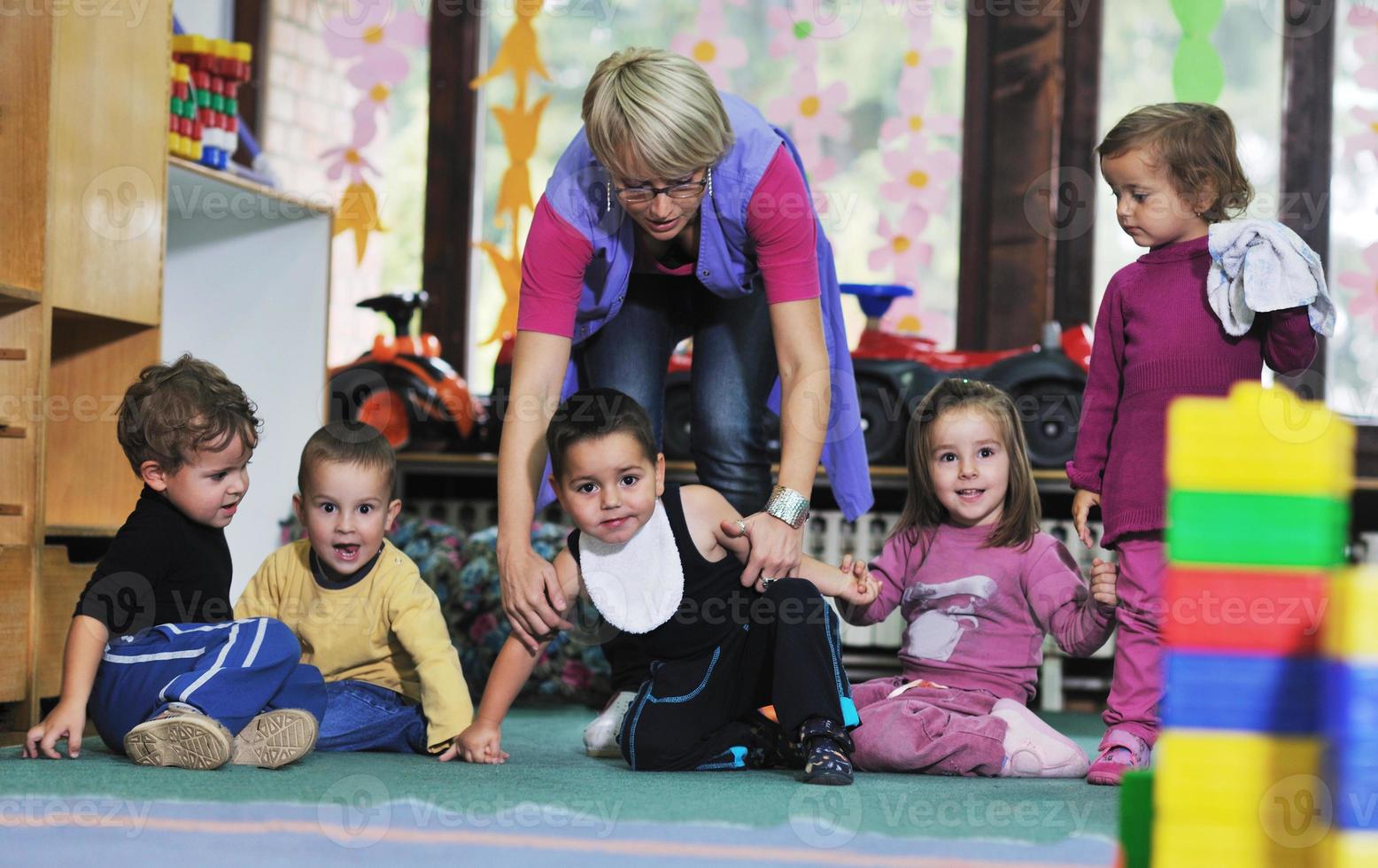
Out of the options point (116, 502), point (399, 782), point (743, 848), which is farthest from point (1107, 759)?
point (116, 502)

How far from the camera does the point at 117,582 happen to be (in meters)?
1.75

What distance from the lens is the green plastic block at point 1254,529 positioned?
0.76 m

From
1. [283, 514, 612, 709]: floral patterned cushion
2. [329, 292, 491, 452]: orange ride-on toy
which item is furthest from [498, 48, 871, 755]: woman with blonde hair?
[329, 292, 491, 452]: orange ride-on toy

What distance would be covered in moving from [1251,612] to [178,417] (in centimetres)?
144

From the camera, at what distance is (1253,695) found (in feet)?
2.46

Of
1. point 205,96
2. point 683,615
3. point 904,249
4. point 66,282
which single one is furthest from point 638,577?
point 904,249

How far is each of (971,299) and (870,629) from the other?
32.1 inches

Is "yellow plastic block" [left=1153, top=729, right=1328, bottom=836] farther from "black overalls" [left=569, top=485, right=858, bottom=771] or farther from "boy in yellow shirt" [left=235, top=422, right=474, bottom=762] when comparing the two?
"boy in yellow shirt" [left=235, top=422, right=474, bottom=762]

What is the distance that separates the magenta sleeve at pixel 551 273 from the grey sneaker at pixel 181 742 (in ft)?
1.99

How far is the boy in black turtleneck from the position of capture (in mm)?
1645

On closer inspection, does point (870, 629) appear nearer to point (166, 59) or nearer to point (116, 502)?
point (116, 502)

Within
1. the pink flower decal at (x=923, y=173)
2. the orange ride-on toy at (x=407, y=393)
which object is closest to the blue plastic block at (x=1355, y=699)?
the orange ride-on toy at (x=407, y=393)

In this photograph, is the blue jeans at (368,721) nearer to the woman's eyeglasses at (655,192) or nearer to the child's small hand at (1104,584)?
the woman's eyeglasses at (655,192)

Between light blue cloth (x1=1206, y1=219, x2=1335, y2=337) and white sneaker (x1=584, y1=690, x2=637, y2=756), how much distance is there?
93cm
